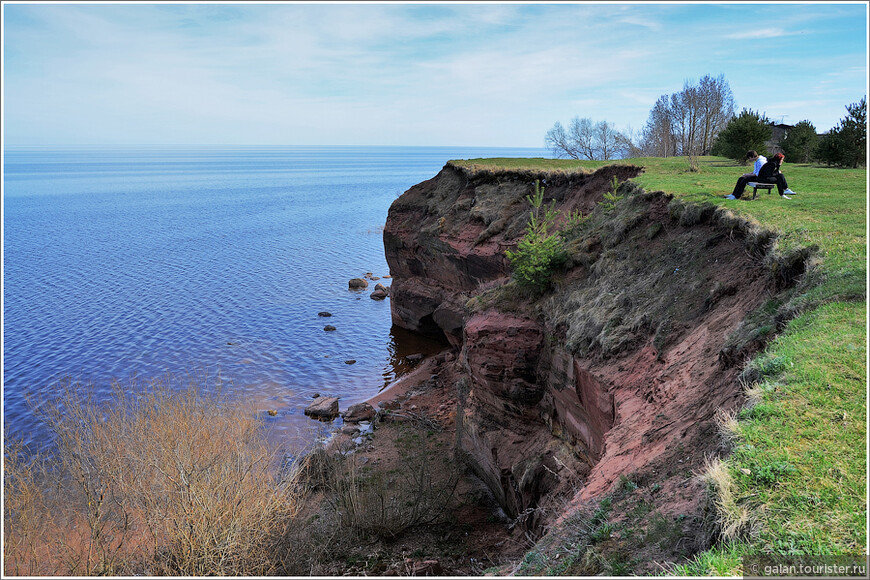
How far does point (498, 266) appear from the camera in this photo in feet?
86.0

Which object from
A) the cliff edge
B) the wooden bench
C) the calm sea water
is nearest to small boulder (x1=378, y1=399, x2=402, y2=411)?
the calm sea water

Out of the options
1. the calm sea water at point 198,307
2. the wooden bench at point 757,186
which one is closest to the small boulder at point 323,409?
the calm sea water at point 198,307

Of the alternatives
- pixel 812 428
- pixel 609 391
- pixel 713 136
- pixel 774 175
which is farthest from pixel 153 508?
pixel 713 136

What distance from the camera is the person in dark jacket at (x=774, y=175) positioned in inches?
514

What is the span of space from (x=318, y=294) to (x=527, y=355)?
28.1m

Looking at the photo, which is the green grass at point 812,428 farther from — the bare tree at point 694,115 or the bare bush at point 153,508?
the bare tree at point 694,115

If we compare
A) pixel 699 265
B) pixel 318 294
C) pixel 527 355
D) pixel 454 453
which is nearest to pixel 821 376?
pixel 699 265

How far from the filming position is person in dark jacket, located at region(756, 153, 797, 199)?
13.1m

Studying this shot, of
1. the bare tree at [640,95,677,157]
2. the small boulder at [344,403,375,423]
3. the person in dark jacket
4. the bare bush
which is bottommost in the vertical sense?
the small boulder at [344,403,375,423]

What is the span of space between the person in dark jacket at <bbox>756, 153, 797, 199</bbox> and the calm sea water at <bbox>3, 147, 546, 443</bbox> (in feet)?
59.2

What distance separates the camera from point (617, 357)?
10.9 metres

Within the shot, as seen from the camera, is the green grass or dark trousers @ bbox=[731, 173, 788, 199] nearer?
the green grass

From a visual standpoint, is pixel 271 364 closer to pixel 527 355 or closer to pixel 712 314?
pixel 527 355

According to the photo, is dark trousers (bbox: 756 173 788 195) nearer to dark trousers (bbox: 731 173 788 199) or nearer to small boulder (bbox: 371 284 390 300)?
dark trousers (bbox: 731 173 788 199)
